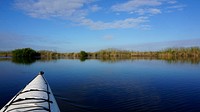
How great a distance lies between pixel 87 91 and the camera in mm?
10758

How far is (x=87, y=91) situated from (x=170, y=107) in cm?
427

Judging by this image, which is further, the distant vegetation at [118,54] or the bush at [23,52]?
the distant vegetation at [118,54]

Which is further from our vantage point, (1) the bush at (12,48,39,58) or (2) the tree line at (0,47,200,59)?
(2) the tree line at (0,47,200,59)

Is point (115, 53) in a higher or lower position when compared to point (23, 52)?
lower

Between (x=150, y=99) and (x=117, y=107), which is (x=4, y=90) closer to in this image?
(x=117, y=107)

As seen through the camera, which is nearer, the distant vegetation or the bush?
the bush

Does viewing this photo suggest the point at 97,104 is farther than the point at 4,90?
No

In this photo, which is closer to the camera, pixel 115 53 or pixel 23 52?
pixel 23 52

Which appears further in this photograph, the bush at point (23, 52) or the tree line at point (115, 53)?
the tree line at point (115, 53)

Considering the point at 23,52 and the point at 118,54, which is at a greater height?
the point at 23,52

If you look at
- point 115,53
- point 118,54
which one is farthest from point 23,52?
point 118,54

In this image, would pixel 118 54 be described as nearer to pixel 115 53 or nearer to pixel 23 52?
pixel 115 53

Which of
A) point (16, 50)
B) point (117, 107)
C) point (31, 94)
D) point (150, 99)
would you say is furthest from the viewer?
point (16, 50)

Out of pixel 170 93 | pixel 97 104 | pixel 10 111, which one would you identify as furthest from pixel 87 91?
pixel 10 111
